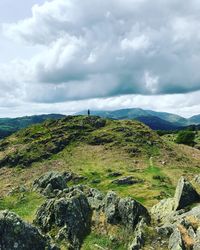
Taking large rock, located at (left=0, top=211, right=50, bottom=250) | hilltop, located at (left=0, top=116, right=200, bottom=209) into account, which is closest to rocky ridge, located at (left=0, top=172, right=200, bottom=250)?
large rock, located at (left=0, top=211, right=50, bottom=250)

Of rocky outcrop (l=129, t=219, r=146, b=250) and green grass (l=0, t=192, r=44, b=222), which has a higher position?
rocky outcrop (l=129, t=219, r=146, b=250)

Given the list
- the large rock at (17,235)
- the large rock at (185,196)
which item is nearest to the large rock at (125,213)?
the large rock at (185,196)

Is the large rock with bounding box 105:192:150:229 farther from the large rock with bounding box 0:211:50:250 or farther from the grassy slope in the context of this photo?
the grassy slope

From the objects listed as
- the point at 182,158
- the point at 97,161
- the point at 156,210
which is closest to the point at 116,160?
the point at 97,161

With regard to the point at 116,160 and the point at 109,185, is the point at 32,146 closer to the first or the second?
the point at 116,160

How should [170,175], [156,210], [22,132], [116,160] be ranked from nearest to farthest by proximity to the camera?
[156,210]
[170,175]
[116,160]
[22,132]
